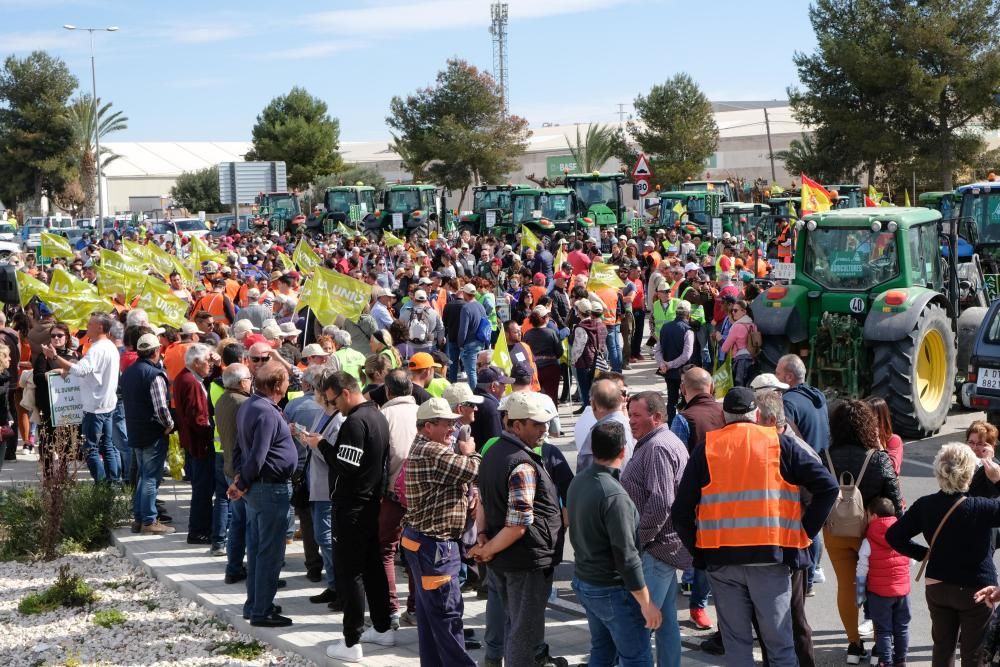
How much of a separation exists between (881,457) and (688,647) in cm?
163

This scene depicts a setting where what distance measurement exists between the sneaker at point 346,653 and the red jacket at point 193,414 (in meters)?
3.19

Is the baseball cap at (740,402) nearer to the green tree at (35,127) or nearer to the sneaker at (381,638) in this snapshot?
the sneaker at (381,638)

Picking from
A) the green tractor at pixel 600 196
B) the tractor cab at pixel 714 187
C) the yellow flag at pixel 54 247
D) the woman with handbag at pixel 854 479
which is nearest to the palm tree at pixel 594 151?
the tractor cab at pixel 714 187

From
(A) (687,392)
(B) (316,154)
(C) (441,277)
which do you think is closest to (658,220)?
(C) (441,277)

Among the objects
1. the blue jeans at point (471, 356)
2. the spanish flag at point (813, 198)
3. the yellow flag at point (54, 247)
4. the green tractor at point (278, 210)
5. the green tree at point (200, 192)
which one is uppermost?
the green tree at point (200, 192)

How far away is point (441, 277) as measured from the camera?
18.3m

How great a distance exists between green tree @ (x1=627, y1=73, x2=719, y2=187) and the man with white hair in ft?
163

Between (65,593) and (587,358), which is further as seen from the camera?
(587,358)

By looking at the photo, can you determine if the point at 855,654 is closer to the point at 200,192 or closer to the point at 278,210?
the point at 278,210

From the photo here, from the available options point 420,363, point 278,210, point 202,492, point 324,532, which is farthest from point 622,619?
point 278,210

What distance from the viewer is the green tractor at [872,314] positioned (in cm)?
1217

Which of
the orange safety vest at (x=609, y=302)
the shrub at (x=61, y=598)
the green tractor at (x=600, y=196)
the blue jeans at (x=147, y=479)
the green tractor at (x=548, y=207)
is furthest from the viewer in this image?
the green tractor at (x=600, y=196)

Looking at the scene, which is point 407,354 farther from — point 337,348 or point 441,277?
point 441,277

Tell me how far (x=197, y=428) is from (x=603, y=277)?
8444 mm
